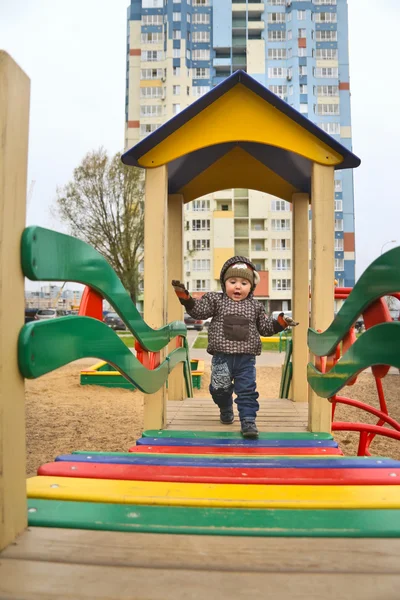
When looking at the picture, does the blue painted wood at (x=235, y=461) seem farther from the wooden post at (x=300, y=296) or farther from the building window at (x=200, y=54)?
the building window at (x=200, y=54)

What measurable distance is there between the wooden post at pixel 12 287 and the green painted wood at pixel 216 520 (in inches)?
5.4

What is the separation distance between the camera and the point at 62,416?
20.4 feet

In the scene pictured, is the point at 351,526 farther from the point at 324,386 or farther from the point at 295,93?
the point at 295,93

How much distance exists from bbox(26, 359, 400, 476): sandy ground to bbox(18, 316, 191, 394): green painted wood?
7.26ft

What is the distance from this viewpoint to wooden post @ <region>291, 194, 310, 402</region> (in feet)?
15.0

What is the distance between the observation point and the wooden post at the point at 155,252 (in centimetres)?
344

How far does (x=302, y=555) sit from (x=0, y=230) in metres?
1.05

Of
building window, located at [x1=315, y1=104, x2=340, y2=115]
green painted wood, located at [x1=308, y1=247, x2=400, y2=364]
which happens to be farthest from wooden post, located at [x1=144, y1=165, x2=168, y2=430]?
building window, located at [x1=315, y1=104, x2=340, y2=115]

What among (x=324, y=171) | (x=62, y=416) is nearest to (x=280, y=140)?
(x=324, y=171)

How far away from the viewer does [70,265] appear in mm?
1627

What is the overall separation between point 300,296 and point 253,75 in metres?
42.4

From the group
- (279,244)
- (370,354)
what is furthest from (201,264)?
(370,354)

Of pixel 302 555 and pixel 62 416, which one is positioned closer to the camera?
pixel 302 555

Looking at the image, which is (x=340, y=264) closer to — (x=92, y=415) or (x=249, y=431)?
(x=92, y=415)
